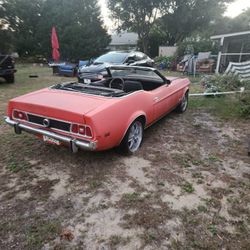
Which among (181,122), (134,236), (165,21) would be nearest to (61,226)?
(134,236)

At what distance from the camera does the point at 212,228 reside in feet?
7.03

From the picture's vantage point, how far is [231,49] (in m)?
15.2

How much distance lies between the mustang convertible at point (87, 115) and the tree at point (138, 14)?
854 inches

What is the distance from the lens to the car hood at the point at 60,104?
8.83ft

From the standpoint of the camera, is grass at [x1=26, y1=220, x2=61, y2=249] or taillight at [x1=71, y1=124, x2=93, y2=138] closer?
grass at [x1=26, y1=220, x2=61, y2=249]

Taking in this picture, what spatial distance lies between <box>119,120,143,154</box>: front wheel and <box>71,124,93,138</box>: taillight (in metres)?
0.71

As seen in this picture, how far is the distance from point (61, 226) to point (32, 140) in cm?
220

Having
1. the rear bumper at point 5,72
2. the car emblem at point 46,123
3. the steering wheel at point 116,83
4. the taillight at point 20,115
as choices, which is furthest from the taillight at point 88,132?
the rear bumper at point 5,72

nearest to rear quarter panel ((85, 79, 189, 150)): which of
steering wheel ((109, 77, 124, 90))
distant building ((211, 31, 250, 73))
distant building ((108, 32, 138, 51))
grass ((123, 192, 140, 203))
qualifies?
grass ((123, 192, 140, 203))

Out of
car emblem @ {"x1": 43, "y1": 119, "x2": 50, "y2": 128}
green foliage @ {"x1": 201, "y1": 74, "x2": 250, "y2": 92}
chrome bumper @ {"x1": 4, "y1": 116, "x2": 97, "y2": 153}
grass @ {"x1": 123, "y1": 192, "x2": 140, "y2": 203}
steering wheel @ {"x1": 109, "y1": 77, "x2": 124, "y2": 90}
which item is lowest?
green foliage @ {"x1": 201, "y1": 74, "x2": 250, "y2": 92}

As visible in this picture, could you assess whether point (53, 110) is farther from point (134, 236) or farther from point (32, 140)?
point (134, 236)

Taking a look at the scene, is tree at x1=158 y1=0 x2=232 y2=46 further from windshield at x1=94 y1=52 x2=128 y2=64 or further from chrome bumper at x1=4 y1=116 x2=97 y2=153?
chrome bumper at x1=4 y1=116 x2=97 y2=153

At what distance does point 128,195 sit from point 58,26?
2354cm

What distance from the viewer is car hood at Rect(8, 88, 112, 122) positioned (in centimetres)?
269
